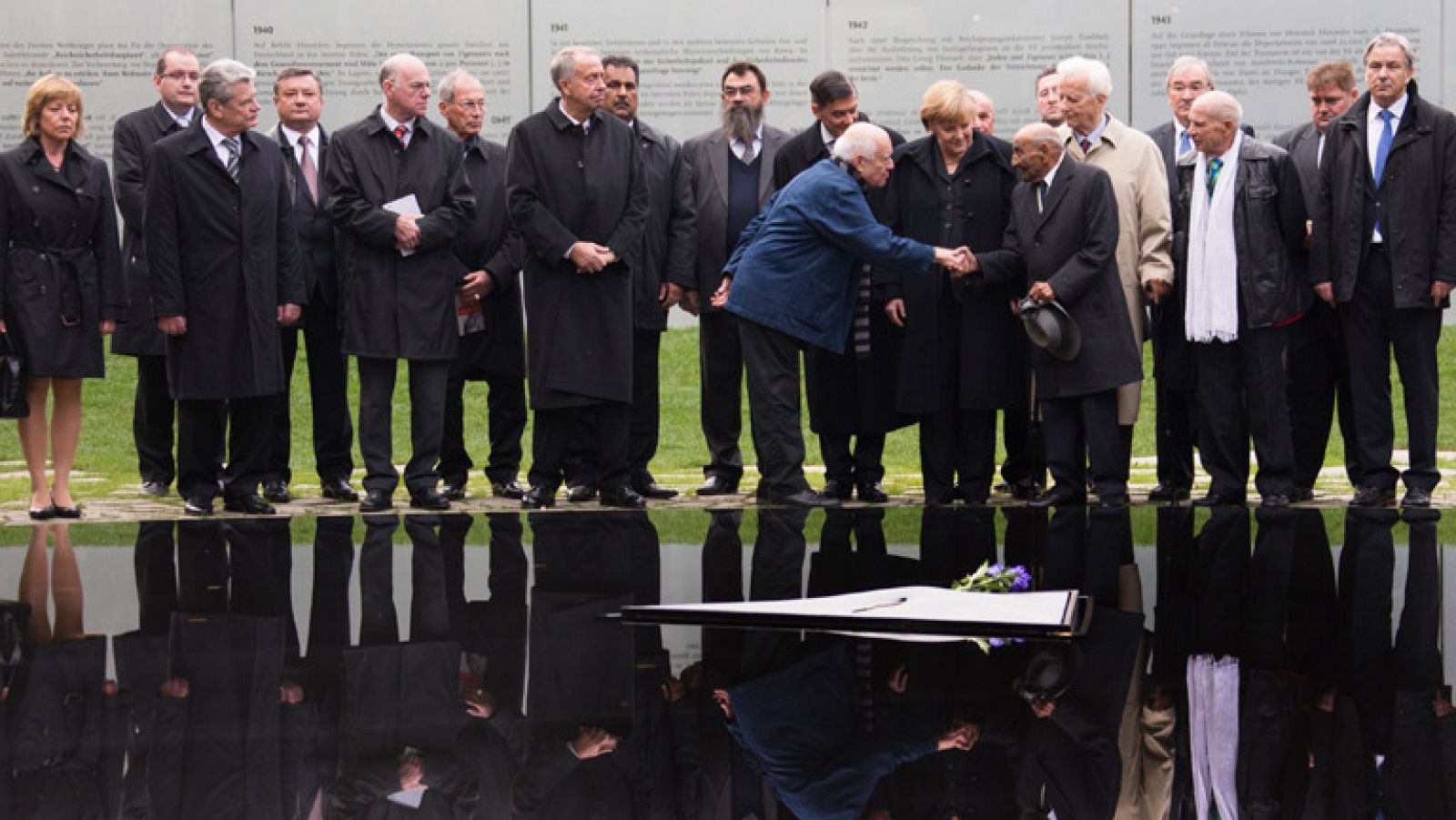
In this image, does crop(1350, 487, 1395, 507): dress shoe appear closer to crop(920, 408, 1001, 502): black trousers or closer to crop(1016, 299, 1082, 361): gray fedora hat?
crop(1016, 299, 1082, 361): gray fedora hat

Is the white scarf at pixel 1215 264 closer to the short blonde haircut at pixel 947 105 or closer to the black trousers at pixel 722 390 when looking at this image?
the short blonde haircut at pixel 947 105

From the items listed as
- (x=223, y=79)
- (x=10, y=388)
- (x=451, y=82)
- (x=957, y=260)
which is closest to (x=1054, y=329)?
(x=957, y=260)

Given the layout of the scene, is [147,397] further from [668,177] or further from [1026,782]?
[1026,782]

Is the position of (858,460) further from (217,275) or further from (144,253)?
(144,253)

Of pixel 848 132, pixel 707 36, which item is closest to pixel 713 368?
pixel 848 132

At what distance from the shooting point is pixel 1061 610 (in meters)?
5.84

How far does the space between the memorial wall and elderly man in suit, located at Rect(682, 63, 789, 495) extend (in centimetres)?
339

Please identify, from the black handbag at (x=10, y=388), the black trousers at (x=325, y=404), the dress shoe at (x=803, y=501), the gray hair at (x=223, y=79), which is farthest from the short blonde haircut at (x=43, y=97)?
the dress shoe at (x=803, y=501)

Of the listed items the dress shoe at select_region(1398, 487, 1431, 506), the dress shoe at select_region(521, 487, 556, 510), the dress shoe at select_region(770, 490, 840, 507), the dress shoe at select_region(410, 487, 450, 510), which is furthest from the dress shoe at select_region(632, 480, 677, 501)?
the dress shoe at select_region(1398, 487, 1431, 506)

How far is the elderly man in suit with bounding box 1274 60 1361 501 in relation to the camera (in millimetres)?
9844

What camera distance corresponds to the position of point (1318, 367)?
991 centimetres

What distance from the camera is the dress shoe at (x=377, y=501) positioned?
9.38 metres

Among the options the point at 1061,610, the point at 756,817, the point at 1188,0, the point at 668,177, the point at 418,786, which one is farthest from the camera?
the point at 1188,0

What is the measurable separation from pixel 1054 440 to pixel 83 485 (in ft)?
16.5
